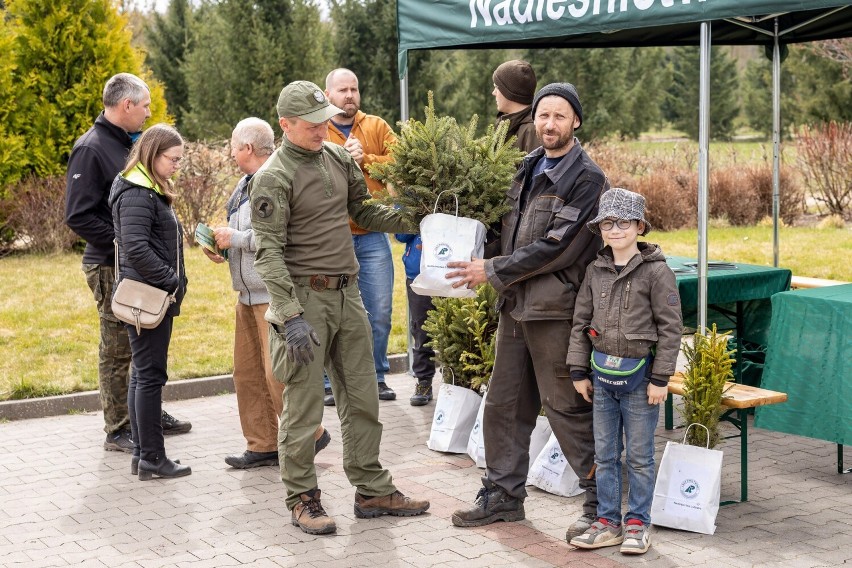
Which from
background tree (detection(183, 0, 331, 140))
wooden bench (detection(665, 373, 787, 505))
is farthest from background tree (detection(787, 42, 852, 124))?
wooden bench (detection(665, 373, 787, 505))

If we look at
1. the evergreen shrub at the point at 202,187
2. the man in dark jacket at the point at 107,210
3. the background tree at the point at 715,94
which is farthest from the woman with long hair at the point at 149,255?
the background tree at the point at 715,94

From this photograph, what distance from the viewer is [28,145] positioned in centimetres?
1464

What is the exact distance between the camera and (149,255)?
6.12m

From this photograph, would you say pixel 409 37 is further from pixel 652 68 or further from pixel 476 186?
pixel 652 68

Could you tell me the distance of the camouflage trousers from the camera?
266 inches

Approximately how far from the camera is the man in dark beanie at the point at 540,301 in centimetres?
510

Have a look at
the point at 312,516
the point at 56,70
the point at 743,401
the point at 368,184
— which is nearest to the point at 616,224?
the point at 743,401

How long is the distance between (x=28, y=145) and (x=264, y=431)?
9662 mm

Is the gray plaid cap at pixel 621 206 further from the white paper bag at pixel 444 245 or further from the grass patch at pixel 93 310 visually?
the grass patch at pixel 93 310

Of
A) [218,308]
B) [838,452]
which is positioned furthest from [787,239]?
[838,452]

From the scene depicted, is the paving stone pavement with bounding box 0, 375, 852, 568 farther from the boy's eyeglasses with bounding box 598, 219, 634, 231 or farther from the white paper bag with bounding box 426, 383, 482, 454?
the boy's eyeglasses with bounding box 598, 219, 634, 231

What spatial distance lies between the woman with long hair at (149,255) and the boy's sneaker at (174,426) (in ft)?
3.11

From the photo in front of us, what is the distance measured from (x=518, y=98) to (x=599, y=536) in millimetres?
2787

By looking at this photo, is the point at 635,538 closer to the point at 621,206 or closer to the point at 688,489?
the point at 688,489
